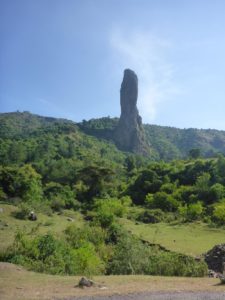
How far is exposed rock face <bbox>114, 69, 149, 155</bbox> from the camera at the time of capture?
142300 mm

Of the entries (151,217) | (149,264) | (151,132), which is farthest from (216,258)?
(151,132)

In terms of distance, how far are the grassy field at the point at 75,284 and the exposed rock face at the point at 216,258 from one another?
21.4ft

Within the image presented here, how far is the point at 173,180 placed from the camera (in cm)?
7088

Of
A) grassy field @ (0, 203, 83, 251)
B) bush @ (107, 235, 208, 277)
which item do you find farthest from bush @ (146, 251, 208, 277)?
grassy field @ (0, 203, 83, 251)

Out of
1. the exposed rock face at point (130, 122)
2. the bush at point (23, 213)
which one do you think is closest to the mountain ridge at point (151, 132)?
the exposed rock face at point (130, 122)

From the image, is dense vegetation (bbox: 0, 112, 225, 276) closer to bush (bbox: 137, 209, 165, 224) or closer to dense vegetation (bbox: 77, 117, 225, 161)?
bush (bbox: 137, 209, 165, 224)

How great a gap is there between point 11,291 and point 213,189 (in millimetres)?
46559

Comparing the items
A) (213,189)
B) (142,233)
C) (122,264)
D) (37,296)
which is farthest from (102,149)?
(37,296)

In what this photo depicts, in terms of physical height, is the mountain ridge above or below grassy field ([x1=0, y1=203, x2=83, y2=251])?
above

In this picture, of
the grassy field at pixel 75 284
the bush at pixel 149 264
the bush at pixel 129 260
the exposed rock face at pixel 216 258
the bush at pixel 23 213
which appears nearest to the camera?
the grassy field at pixel 75 284

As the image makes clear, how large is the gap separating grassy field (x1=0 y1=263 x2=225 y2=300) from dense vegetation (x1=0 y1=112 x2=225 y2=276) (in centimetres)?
268

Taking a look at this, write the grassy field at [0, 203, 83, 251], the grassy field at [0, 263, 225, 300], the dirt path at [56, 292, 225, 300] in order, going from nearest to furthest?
the dirt path at [56, 292, 225, 300], the grassy field at [0, 263, 225, 300], the grassy field at [0, 203, 83, 251]

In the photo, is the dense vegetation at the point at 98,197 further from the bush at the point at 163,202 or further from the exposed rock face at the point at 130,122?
the exposed rock face at the point at 130,122

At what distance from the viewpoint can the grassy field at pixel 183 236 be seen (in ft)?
96.0
